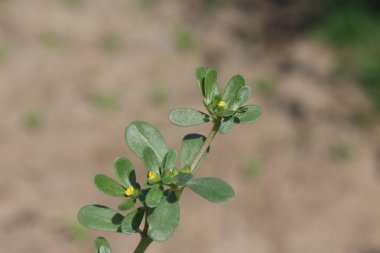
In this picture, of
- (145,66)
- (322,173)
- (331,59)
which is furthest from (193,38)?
(322,173)

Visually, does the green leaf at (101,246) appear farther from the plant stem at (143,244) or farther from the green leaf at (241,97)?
the green leaf at (241,97)

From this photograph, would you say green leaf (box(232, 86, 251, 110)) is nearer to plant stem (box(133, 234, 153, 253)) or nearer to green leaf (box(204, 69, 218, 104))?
green leaf (box(204, 69, 218, 104))

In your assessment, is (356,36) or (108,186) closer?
(108,186)

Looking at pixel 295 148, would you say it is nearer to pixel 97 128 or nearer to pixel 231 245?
pixel 231 245

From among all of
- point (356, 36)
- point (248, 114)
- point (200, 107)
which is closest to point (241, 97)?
point (248, 114)

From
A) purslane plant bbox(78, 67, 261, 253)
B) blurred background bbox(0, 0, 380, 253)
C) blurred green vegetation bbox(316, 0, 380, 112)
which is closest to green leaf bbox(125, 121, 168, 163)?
purslane plant bbox(78, 67, 261, 253)

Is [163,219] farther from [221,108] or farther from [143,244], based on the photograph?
[221,108]
